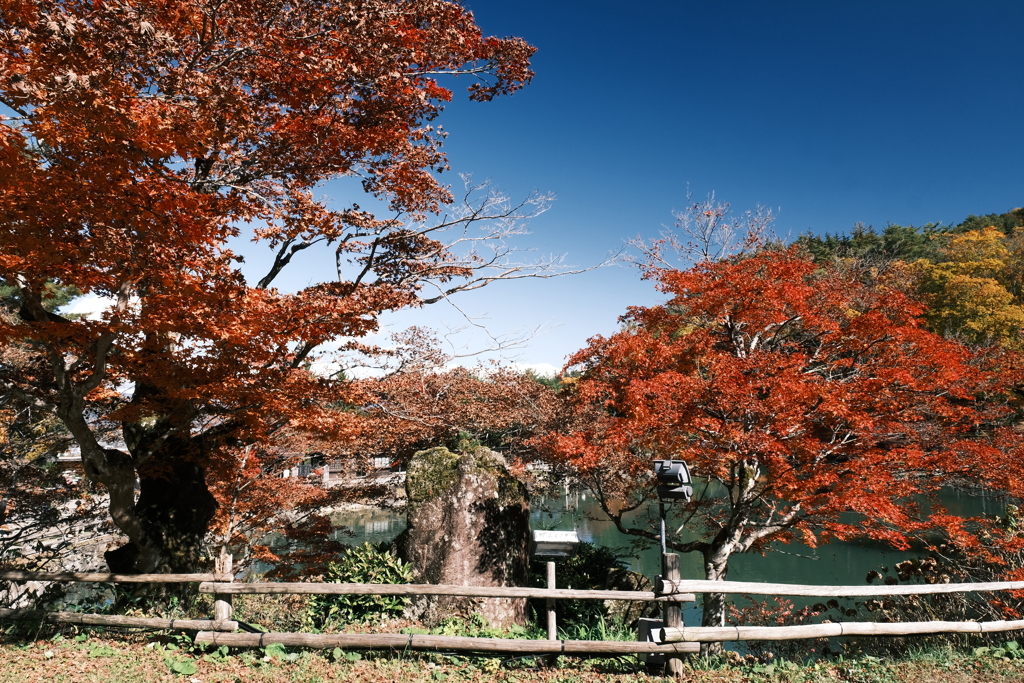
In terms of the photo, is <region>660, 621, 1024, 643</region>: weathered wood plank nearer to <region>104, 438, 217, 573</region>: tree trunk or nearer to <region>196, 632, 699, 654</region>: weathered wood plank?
<region>196, 632, 699, 654</region>: weathered wood plank

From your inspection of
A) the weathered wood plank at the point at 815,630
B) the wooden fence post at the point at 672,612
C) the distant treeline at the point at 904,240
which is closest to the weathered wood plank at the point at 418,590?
the wooden fence post at the point at 672,612

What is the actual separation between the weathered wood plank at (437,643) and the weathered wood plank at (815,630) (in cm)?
12

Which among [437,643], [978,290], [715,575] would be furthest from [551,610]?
[978,290]

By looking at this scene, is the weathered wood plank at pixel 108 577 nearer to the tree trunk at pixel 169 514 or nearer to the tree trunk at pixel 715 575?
the tree trunk at pixel 169 514

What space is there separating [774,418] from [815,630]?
3092 millimetres

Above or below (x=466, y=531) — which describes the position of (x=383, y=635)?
below

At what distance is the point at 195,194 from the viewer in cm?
606

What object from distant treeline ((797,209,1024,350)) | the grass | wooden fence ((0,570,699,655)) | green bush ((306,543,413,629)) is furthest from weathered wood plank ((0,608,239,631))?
distant treeline ((797,209,1024,350))

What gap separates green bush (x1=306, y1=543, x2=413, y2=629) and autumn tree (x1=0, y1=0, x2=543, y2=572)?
189cm

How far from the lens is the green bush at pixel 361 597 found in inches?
275

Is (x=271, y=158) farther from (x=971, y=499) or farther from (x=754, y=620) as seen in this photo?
(x=971, y=499)

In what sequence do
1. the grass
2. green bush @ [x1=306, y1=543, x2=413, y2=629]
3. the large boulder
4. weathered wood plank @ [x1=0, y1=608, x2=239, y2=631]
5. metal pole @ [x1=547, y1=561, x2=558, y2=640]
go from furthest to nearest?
the large boulder, green bush @ [x1=306, y1=543, x2=413, y2=629], metal pole @ [x1=547, y1=561, x2=558, y2=640], weathered wood plank @ [x1=0, y1=608, x2=239, y2=631], the grass

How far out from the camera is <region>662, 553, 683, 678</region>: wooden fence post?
5141mm

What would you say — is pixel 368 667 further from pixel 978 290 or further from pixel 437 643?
pixel 978 290
